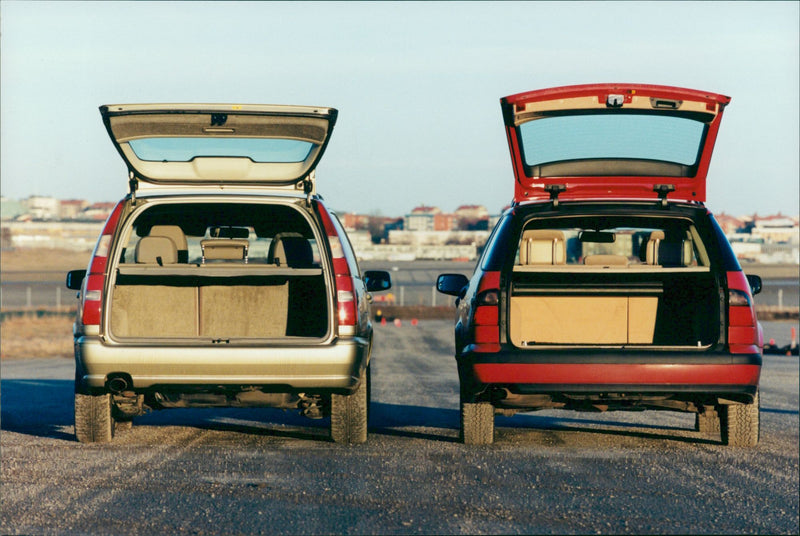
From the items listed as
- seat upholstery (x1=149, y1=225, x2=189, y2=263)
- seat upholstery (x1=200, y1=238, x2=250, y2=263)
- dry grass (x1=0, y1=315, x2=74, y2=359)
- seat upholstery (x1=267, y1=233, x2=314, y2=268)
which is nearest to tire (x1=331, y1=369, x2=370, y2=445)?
seat upholstery (x1=267, y1=233, x2=314, y2=268)

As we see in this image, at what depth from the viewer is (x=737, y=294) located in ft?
26.1

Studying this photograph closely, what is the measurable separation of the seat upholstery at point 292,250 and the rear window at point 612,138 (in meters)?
2.04

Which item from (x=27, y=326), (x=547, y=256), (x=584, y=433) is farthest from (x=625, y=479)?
(x=27, y=326)

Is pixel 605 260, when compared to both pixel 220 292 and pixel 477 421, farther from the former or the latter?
pixel 220 292

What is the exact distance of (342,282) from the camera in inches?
335

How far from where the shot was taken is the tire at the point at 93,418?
8.97 m

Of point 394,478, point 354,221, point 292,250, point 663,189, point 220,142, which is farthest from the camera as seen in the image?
point 354,221

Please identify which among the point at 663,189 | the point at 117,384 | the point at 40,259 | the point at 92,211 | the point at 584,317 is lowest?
the point at 40,259

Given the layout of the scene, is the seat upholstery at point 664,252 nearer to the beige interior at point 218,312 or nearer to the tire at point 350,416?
the tire at point 350,416

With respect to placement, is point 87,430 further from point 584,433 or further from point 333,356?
point 584,433

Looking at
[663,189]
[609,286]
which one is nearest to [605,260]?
[609,286]

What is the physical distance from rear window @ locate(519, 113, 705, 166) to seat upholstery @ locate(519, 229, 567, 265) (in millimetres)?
572

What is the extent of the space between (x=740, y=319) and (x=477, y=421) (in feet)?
7.29

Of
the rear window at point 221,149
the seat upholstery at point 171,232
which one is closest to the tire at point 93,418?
the seat upholstery at point 171,232
